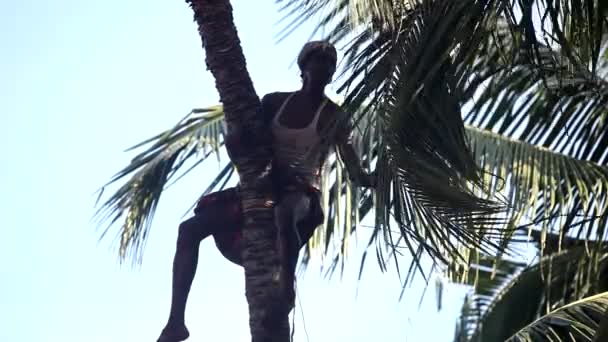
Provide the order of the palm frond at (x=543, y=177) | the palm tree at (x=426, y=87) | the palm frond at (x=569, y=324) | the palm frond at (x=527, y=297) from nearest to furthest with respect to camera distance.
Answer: the palm tree at (x=426, y=87) → the palm frond at (x=569, y=324) → the palm frond at (x=543, y=177) → the palm frond at (x=527, y=297)

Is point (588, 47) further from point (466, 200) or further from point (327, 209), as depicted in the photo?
point (327, 209)

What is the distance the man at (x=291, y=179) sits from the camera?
6664 millimetres

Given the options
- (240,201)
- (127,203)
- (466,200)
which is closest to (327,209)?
(127,203)

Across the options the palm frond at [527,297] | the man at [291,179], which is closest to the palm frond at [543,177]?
the palm frond at [527,297]

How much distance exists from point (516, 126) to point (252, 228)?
4510 millimetres

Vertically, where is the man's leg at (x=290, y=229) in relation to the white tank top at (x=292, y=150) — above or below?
below

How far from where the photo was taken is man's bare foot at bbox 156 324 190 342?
262 inches

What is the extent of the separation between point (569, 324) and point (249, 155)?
213 centimetres

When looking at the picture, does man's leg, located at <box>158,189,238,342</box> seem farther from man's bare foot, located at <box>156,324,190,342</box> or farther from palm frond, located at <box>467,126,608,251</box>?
palm frond, located at <box>467,126,608,251</box>

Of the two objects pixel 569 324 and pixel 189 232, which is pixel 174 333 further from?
pixel 569 324

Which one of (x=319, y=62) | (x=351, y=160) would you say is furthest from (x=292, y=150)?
(x=319, y=62)

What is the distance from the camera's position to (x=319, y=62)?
271 inches

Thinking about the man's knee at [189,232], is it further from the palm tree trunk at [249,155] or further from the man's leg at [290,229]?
the man's leg at [290,229]

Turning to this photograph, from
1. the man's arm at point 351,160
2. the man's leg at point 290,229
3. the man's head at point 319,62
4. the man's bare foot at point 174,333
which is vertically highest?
the man's head at point 319,62
